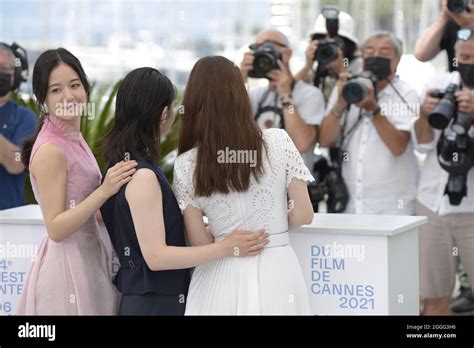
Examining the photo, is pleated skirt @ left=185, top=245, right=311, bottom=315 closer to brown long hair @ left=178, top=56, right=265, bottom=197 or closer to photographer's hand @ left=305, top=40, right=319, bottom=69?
brown long hair @ left=178, top=56, right=265, bottom=197

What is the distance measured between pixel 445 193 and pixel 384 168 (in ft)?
0.98

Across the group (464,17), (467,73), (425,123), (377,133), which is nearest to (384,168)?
(377,133)

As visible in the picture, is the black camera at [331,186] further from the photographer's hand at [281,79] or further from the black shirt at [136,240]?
the black shirt at [136,240]

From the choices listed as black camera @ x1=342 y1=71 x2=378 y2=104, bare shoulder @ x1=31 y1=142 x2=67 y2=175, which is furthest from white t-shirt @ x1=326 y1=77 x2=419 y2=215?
bare shoulder @ x1=31 y1=142 x2=67 y2=175

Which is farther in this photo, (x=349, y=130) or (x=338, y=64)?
(x=338, y=64)

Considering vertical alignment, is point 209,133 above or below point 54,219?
above

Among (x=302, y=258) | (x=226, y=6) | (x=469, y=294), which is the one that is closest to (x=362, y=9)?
(x=226, y=6)

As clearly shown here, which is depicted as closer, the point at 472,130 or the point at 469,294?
the point at 472,130

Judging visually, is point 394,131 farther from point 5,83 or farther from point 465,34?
point 5,83

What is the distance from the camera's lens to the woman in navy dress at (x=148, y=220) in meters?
2.50

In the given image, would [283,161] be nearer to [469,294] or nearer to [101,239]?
[101,239]

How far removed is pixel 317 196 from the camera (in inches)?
157

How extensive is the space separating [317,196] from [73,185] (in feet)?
5.20

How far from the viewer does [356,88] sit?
3.84 metres
